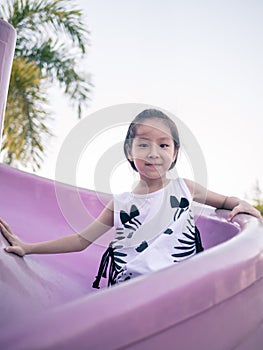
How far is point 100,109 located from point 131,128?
9 cm

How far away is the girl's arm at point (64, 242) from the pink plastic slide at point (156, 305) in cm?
2

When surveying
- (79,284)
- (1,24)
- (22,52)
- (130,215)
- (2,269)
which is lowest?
(79,284)

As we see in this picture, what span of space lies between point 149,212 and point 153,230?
5cm

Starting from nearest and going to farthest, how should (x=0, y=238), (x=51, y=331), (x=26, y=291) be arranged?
(x=51, y=331) → (x=26, y=291) → (x=0, y=238)

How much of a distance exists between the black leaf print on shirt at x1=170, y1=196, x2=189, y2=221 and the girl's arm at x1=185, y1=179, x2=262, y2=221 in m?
0.06

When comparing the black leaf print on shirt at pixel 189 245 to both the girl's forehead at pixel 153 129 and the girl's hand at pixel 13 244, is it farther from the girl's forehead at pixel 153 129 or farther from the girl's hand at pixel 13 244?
the girl's hand at pixel 13 244

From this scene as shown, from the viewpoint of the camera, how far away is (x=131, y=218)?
1.04 meters

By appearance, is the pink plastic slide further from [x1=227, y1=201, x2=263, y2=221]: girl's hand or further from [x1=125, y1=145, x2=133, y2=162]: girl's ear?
[x1=125, y1=145, x2=133, y2=162]: girl's ear

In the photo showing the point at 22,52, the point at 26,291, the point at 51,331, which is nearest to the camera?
the point at 51,331

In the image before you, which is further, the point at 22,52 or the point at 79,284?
the point at 22,52

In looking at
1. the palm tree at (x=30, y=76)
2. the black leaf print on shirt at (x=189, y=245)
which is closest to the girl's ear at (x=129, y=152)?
the black leaf print on shirt at (x=189, y=245)

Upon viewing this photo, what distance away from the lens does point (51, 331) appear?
41cm

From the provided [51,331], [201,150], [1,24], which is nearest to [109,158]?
[201,150]

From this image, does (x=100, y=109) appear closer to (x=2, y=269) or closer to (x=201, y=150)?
(x=201, y=150)
